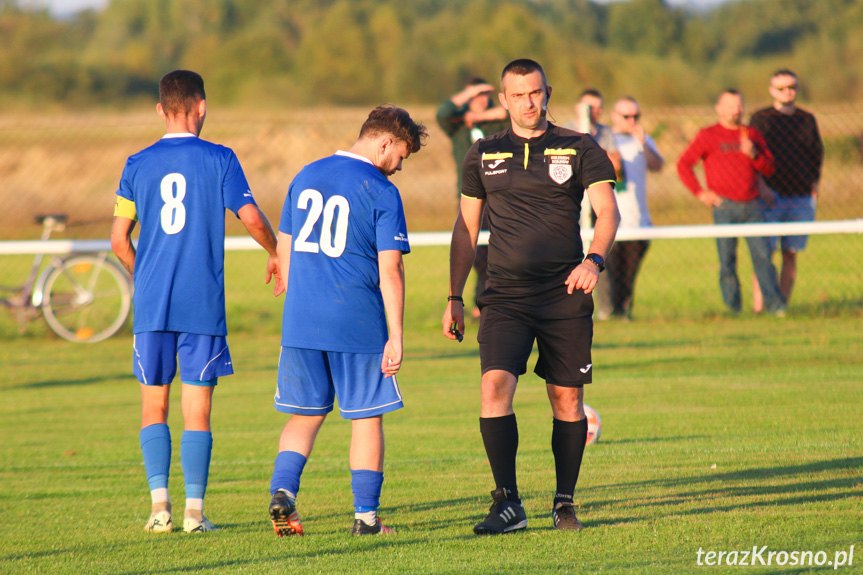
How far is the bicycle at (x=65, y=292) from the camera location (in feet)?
40.3

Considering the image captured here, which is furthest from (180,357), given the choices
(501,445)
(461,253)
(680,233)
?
(680,233)

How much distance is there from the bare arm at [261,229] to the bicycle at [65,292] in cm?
761

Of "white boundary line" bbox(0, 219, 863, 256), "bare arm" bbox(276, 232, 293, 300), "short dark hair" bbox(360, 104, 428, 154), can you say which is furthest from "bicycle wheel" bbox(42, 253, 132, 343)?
"short dark hair" bbox(360, 104, 428, 154)

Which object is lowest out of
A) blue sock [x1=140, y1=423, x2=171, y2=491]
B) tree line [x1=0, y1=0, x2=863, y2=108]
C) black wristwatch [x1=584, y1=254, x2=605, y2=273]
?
blue sock [x1=140, y1=423, x2=171, y2=491]

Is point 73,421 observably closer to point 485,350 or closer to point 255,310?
point 485,350

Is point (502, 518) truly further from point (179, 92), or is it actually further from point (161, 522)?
point (179, 92)

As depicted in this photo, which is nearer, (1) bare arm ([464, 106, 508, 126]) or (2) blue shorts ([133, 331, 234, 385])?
(2) blue shorts ([133, 331, 234, 385])

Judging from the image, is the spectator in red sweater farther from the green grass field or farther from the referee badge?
the referee badge

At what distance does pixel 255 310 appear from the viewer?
14312 mm

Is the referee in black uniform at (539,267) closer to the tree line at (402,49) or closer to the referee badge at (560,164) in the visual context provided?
the referee badge at (560,164)

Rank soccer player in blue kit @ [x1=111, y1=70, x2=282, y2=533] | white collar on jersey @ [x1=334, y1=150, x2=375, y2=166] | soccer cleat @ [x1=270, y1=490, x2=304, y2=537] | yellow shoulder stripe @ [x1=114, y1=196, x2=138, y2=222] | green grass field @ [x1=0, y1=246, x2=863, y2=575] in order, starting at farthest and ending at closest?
yellow shoulder stripe @ [x1=114, y1=196, x2=138, y2=222] < soccer player in blue kit @ [x1=111, y1=70, x2=282, y2=533] < white collar on jersey @ [x1=334, y1=150, x2=375, y2=166] < soccer cleat @ [x1=270, y1=490, x2=304, y2=537] < green grass field @ [x1=0, y1=246, x2=863, y2=575]

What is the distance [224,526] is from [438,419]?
293 centimetres

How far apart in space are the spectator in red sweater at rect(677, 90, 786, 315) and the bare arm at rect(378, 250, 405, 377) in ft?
24.6

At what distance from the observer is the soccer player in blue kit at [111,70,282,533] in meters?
4.94
